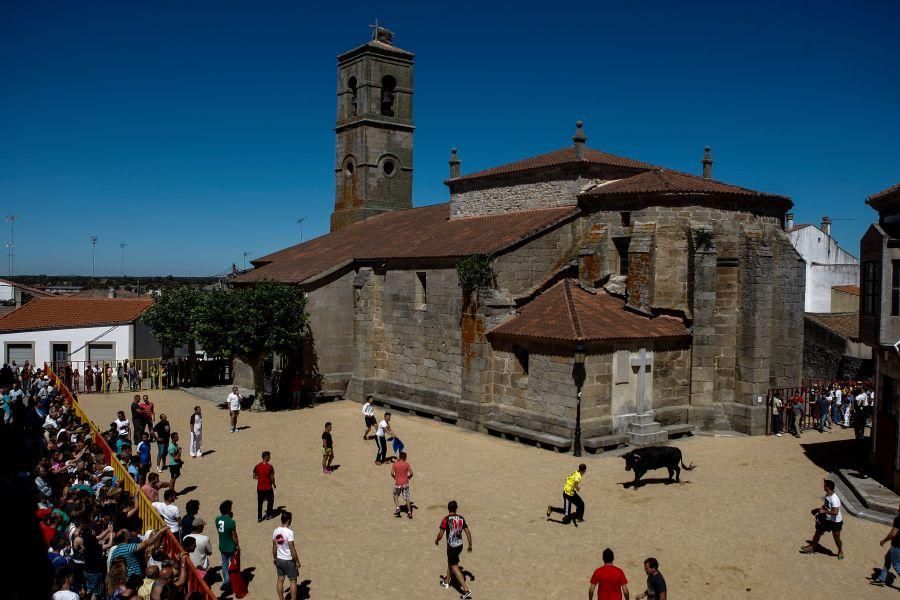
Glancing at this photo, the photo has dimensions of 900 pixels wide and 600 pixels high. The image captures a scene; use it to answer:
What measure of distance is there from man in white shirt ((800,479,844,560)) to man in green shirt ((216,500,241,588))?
10.0 metres

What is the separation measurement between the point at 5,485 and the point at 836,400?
23663mm

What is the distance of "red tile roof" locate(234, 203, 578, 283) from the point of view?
25016 millimetres

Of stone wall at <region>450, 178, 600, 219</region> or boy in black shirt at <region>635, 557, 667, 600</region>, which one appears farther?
stone wall at <region>450, 178, 600, 219</region>

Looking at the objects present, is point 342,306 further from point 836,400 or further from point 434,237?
point 836,400

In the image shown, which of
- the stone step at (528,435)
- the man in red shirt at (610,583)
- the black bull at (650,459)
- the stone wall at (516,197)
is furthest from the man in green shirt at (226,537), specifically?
the stone wall at (516,197)

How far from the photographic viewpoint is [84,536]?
10.2 metres

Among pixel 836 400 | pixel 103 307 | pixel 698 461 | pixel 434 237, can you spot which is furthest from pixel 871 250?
pixel 103 307

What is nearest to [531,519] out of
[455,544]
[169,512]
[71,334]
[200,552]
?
[455,544]

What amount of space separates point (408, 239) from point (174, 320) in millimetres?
11574

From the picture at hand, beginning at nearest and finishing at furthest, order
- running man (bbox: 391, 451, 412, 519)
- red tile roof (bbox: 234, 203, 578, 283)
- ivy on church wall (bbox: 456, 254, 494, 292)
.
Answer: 1. running man (bbox: 391, 451, 412, 519)
2. ivy on church wall (bbox: 456, 254, 494, 292)
3. red tile roof (bbox: 234, 203, 578, 283)

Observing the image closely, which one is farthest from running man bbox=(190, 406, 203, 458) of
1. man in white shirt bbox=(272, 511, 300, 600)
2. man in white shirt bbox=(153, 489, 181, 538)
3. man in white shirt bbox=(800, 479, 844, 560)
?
man in white shirt bbox=(800, 479, 844, 560)

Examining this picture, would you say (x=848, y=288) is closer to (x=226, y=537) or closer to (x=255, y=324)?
(x=255, y=324)

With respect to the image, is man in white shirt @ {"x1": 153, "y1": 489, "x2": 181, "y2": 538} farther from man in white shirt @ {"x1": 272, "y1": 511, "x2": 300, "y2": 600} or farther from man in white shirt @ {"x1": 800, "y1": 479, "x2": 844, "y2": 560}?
man in white shirt @ {"x1": 800, "y1": 479, "x2": 844, "y2": 560}

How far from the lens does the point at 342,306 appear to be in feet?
96.1
